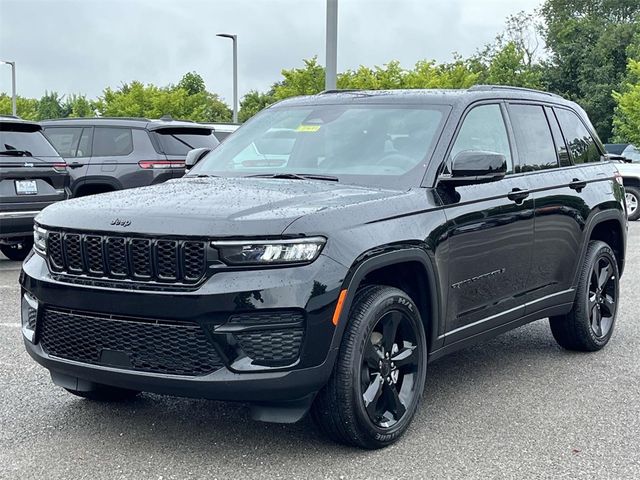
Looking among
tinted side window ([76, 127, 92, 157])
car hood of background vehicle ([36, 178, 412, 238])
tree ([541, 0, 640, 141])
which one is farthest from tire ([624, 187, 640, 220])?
tree ([541, 0, 640, 141])

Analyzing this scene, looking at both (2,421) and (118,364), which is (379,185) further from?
(2,421)

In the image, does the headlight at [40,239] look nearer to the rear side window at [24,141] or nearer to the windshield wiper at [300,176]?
the windshield wiper at [300,176]

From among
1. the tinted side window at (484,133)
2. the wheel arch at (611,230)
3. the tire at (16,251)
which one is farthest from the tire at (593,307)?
the tire at (16,251)

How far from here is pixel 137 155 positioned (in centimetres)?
1261

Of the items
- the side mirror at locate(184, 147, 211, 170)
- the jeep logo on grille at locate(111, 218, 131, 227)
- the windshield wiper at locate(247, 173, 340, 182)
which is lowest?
the jeep logo on grille at locate(111, 218, 131, 227)

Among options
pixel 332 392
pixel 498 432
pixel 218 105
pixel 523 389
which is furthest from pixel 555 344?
pixel 218 105

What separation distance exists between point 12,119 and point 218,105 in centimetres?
6517

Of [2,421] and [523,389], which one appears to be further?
[523,389]

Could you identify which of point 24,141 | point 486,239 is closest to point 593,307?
point 486,239

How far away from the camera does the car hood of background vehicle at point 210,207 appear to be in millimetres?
3797

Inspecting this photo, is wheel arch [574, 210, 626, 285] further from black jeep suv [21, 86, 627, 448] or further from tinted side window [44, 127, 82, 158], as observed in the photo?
tinted side window [44, 127, 82, 158]

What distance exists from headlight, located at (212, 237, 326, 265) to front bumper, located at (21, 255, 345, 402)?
0.04m

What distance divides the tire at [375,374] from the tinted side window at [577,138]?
255 centimetres

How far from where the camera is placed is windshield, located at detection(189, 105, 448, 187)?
485cm
